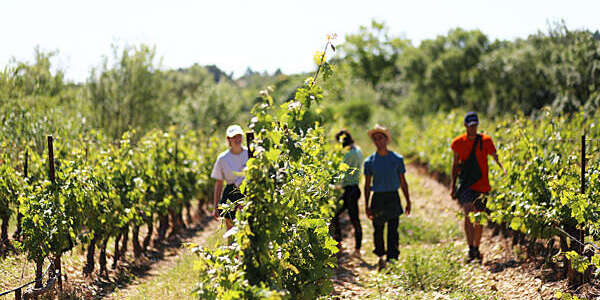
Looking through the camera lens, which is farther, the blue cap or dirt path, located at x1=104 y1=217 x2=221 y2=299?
the blue cap

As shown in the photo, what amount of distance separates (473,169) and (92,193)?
14.6ft

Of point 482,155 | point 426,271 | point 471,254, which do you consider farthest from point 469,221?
point 426,271

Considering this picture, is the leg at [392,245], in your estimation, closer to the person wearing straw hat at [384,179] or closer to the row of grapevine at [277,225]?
the person wearing straw hat at [384,179]

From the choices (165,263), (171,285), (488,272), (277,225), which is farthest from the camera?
(165,263)

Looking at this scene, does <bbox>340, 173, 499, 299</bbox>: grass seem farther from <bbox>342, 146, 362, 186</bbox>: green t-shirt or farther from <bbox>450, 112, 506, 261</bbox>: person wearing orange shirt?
<bbox>342, 146, 362, 186</bbox>: green t-shirt

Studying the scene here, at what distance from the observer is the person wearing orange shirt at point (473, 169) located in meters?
6.22

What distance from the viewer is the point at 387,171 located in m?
6.04

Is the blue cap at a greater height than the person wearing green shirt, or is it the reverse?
the blue cap

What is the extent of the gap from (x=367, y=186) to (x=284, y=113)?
2.98 meters

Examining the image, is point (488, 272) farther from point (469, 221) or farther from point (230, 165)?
point (230, 165)

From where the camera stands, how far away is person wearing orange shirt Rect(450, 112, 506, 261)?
20.4ft

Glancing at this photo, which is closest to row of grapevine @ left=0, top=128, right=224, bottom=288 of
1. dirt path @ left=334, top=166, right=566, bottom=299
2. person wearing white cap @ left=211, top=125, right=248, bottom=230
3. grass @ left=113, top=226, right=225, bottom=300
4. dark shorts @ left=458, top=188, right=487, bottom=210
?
grass @ left=113, top=226, right=225, bottom=300

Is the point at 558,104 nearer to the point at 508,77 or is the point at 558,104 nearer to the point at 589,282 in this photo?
the point at 508,77

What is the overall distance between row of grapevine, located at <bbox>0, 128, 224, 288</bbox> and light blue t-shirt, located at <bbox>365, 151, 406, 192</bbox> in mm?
3075
